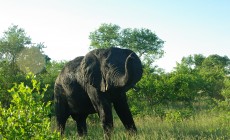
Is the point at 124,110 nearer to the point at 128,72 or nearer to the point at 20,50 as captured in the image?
the point at 128,72

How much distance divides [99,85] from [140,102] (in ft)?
27.8

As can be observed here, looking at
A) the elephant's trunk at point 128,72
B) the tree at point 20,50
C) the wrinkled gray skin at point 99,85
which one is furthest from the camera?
the tree at point 20,50

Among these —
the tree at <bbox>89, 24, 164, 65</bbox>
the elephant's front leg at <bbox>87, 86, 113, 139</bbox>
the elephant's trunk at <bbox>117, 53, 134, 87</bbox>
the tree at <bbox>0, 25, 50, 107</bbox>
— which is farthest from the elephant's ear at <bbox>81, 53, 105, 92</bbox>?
the tree at <bbox>89, 24, 164, 65</bbox>

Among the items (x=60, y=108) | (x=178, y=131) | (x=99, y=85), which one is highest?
(x=99, y=85)

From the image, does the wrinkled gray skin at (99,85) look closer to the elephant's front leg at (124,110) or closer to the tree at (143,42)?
the elephant's front leg at (124,110)

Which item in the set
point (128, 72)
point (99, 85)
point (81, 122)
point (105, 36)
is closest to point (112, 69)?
point (99, 85)

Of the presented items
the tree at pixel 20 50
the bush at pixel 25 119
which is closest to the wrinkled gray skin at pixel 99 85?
the bush at pixel 25 119

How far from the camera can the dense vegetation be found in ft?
12.4

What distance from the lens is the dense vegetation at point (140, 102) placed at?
3.77 metres

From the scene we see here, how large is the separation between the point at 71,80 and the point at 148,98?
8560 millimetres

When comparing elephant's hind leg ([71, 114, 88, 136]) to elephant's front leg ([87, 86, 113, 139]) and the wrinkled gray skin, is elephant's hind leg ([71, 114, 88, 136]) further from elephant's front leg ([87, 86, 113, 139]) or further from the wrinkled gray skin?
elephant's front leg ([87, 86, 113, 139])

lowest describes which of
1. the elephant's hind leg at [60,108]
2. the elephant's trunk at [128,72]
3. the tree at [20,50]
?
the elephant's hind leg at [60,108]

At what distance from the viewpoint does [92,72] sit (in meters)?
8.69

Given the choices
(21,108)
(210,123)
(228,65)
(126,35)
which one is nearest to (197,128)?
(210,123)
